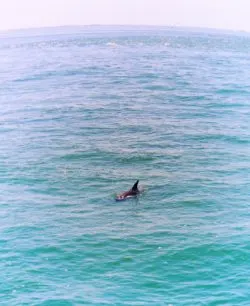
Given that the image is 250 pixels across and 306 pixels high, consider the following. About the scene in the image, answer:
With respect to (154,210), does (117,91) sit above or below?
above

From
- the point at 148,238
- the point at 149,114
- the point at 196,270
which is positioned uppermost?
the point at 149,114

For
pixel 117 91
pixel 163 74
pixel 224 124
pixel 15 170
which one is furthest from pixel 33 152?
pixel 163 74

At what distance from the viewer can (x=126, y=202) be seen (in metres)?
39.1

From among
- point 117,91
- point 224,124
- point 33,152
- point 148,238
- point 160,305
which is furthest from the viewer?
point 117,91

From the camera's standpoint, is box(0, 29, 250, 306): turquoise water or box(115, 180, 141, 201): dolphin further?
box(115, 180, 141, 201): dolphin

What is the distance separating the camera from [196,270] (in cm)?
2908

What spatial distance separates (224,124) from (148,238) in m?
34.5

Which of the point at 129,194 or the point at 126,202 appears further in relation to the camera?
the point at 129,194

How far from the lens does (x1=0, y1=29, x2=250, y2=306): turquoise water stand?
27.8 meters

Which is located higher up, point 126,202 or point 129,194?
point 129,194

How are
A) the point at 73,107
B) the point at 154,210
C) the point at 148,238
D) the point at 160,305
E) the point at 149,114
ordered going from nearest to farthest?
1. the point at 160,305
2. the point at 148,238
3. the point at 154,210
4. the point at 149,114
5. the point at 73,107

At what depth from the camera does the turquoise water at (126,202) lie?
27.8m

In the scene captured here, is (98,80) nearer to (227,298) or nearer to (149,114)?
(149,114)

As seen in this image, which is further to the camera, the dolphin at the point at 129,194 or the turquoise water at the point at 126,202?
the dolphin at the point at 129,194
